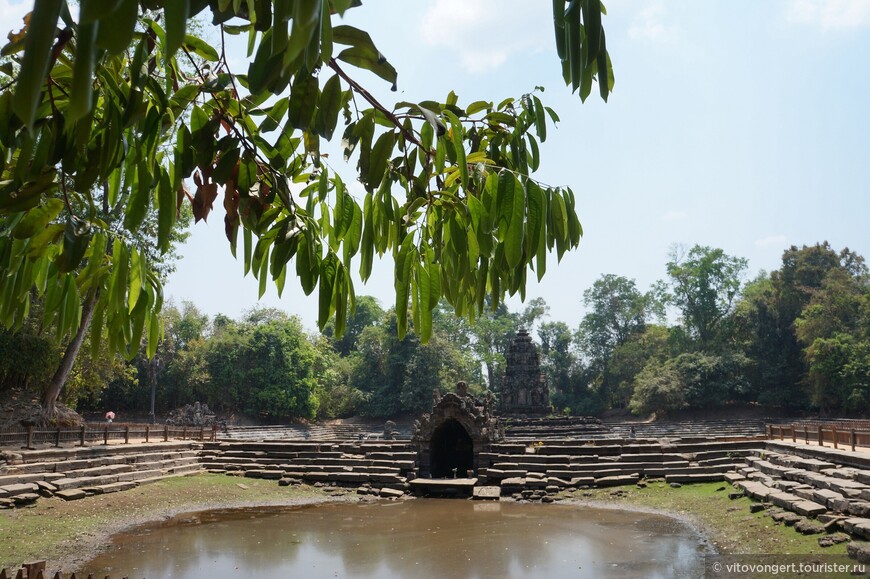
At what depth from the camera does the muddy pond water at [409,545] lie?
32.9 ft

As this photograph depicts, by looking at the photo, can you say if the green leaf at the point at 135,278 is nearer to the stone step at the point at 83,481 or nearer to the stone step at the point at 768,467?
the stone step at the point at 768,467

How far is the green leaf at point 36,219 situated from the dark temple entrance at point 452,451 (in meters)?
20.7

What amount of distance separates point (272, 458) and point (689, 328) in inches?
1660

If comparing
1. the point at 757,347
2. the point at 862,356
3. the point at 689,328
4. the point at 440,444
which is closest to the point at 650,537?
the point at 440,444

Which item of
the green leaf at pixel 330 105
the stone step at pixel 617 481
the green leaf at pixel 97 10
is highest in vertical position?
the green leaf at pixel 330 105

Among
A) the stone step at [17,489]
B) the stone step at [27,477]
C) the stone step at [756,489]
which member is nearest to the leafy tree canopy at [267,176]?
the stone step at [756,489]

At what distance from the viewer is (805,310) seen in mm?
43156

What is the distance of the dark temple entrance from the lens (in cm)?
2228

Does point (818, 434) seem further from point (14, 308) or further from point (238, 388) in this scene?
point (238, 388)

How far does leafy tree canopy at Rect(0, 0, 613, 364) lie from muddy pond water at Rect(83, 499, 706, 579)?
8874 mm

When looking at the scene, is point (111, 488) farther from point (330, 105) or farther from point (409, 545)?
point (330, 105)

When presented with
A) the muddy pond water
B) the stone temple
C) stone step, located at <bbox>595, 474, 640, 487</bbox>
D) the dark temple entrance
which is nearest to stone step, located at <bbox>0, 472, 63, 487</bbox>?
the muddy pond water

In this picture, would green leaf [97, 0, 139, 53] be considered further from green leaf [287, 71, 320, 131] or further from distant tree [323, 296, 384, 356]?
distant tree [323, 296, 384, 356]

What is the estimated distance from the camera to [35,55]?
67 cm
